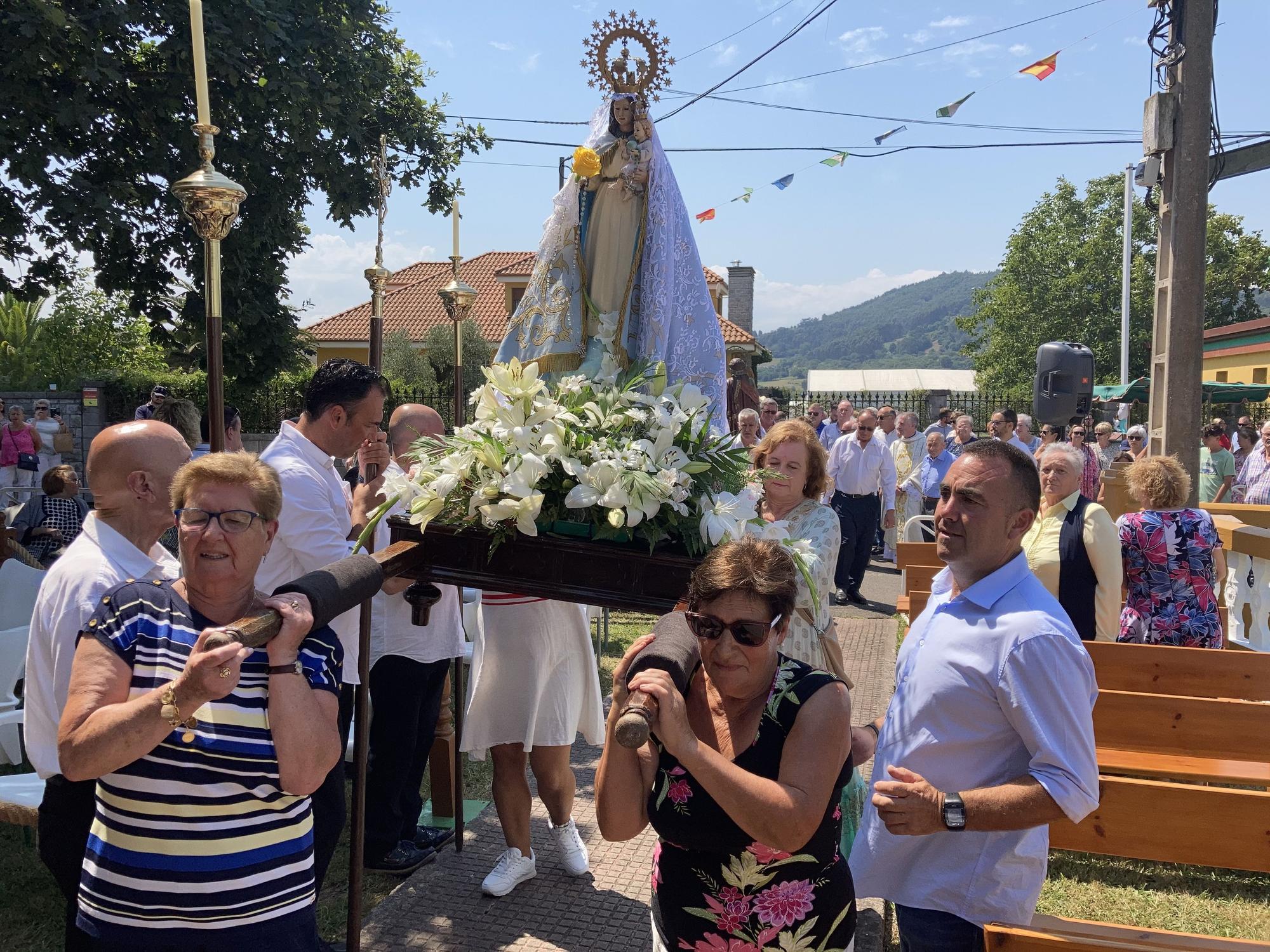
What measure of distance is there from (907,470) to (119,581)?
12.0 m

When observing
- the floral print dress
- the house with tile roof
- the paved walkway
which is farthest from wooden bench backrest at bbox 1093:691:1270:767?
the house with tile roof

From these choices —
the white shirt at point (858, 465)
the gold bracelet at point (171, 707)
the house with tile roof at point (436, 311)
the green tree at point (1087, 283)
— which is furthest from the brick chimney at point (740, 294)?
the gold bracelet at point (171, 707)

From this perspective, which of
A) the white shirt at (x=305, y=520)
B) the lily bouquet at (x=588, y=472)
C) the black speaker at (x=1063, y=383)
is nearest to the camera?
the lily bouquet at (x=588, y=472)

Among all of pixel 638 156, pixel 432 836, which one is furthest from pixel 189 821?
pixel 638 156

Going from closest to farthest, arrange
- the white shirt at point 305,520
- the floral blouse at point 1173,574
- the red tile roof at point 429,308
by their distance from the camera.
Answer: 1. the white shirt at point 305,520
2. the floral blouse at point 1173,574
3. the red tile roof at point 429,308

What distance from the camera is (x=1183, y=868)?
4.77m

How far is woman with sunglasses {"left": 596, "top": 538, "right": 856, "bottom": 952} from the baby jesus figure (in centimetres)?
245

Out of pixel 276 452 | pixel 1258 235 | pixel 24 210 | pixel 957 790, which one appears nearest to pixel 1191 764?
pixel 957 790

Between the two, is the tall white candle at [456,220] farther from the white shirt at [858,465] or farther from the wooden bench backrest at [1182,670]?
the white shirt at [858,465]

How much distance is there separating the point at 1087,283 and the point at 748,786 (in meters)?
59.3

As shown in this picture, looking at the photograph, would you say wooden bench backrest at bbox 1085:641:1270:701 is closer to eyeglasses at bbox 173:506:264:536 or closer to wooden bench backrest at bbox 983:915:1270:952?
wooden bench backrest at bbox 983:915:1270:952

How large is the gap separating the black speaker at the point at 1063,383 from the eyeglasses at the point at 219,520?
385 inches

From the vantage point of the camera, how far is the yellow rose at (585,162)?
4.11 metres

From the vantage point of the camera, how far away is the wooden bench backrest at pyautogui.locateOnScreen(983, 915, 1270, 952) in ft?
7.02
